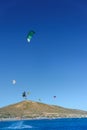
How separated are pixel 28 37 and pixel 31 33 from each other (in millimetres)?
1017

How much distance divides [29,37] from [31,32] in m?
1.04

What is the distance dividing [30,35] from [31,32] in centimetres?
65

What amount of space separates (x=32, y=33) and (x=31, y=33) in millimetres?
185

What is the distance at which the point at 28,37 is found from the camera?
7744 centimetres

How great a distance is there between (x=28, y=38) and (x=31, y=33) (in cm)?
101

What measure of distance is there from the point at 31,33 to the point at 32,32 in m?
0.25

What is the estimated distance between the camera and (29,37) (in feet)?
254

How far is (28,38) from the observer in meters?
76.9

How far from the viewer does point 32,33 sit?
76.8m

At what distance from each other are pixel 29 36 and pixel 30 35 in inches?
17.5

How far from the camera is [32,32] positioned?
252 feet

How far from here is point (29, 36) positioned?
77.8m

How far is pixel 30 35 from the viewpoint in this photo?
3049 inches

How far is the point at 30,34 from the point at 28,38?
906mm
